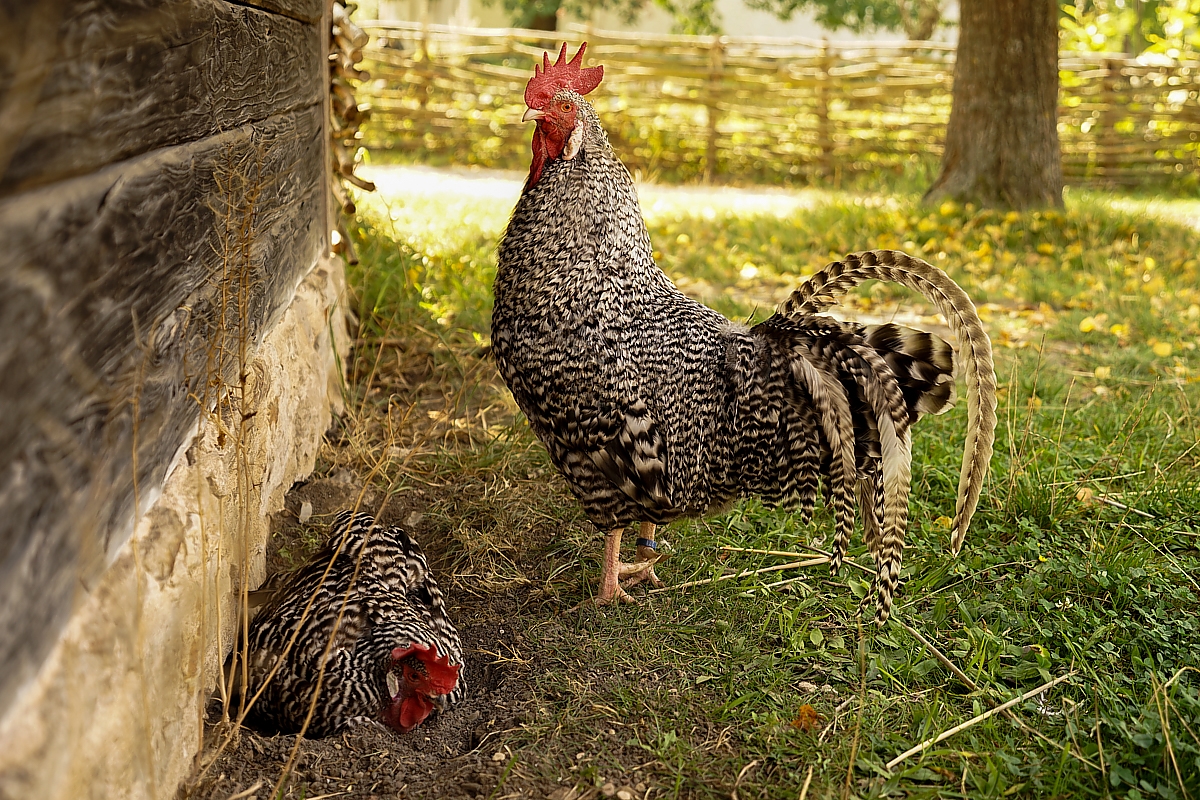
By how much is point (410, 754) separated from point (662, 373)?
4.89 feet

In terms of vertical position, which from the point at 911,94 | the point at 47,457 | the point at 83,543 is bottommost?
the point at 83,543

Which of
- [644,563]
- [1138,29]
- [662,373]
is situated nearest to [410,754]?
[644,563]

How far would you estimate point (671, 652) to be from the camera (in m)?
3.12

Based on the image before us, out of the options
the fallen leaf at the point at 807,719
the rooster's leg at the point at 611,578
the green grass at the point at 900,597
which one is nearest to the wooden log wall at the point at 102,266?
the green grass at the point at 900,597

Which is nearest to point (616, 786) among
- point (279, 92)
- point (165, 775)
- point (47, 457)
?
point (165, 775)

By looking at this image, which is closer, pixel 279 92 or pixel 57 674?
pixel 57 674

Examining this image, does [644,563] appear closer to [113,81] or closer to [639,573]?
[639,573]

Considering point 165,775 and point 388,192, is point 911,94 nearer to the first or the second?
point 388,192

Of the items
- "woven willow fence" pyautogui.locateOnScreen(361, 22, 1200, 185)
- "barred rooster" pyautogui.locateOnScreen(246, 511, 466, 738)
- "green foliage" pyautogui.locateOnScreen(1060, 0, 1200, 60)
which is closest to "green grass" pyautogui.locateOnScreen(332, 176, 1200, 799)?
"barred rooster" pyautogui.locateOnScreen(246, 511, 466, 738)

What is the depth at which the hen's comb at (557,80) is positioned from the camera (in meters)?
3.31

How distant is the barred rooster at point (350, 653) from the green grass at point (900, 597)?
0.35 m

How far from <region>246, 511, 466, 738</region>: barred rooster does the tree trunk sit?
7926 mm

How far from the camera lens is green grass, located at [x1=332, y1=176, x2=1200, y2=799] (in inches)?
→ 103

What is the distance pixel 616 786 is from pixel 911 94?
41.6 feet
